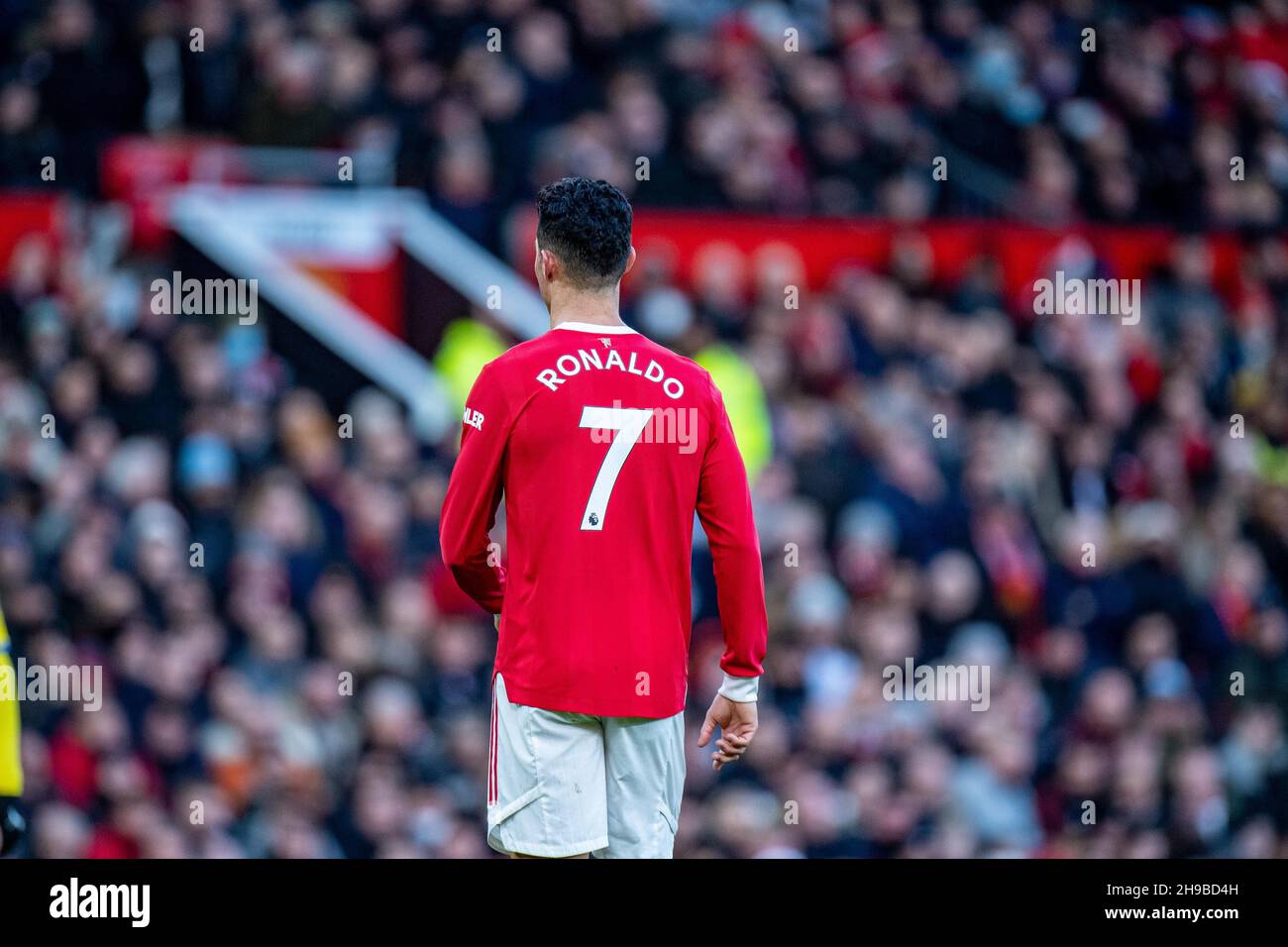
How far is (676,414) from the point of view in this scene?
3.42m

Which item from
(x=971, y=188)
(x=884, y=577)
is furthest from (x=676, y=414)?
(x=971, y=188)

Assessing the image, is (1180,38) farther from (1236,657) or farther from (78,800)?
(78,800)

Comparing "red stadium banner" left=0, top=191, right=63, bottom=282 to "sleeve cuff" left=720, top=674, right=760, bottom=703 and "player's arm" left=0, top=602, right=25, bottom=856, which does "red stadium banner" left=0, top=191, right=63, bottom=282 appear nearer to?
"player's arm" left=0, top=602, right=25, bottom=856

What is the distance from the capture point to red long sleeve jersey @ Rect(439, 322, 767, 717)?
3.35 meters

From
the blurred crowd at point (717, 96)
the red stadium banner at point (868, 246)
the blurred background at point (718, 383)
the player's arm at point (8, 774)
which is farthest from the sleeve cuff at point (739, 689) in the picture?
the blurred crowd at point (717, 96)

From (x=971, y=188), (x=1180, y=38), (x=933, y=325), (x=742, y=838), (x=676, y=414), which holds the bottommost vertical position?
(x=742, y=838)

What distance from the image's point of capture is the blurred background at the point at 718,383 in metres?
8.02

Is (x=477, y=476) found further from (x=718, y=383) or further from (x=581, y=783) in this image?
(x=718, y=383)

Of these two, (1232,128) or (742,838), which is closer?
(742,838)

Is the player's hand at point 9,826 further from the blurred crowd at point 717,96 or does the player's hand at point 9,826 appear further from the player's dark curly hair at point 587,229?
the blurred crowd at point 717,96

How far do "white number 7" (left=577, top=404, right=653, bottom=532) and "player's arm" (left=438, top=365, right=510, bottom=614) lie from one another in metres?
0.18

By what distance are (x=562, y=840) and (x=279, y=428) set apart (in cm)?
584

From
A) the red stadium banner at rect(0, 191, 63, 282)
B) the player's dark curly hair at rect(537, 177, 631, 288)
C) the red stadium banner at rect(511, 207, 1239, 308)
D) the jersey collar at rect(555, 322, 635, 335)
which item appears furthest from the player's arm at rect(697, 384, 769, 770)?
the red stadium banner at rect(0, 191, 63, 282)
